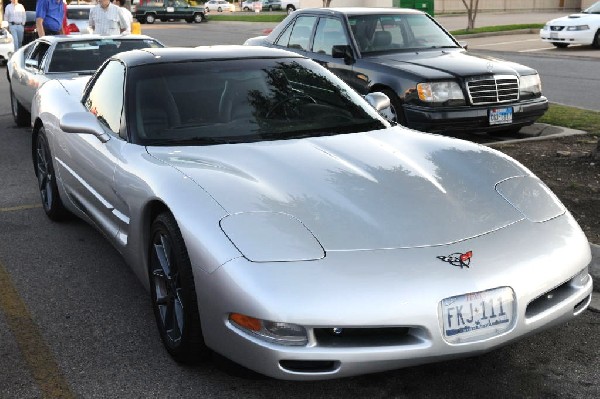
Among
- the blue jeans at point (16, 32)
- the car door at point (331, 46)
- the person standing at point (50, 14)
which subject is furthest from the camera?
the blue jeans at point (16, 32)

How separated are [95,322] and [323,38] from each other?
6.71m

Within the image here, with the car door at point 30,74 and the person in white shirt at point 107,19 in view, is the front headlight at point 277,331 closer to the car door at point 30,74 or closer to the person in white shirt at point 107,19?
the car door at point 30,74

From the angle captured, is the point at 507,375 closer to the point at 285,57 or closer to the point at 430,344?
the point at 430,344

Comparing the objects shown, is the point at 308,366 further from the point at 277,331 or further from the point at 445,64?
the point at 445,64

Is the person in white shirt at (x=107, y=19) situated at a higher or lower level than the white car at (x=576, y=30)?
higher

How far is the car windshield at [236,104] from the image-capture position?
4641 millimetres

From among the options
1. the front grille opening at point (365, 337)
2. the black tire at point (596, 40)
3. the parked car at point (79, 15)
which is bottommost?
the black tire at point (596, 40)

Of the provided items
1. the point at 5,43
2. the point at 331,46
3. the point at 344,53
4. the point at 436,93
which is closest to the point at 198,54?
the point at 436,93

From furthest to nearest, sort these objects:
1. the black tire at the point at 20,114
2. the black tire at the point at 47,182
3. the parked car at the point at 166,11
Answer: the parked car at the point at 166,11 → the black tire at the point at 20,114 → the black tire at the point at 47,182

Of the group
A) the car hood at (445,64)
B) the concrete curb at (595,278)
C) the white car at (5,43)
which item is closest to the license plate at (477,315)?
the concrete curb at (595,278)

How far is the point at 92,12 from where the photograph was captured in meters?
12.5

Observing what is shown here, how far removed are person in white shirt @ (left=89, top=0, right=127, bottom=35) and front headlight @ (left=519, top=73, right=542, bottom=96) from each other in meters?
6.30

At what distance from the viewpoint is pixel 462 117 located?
8.70 meters

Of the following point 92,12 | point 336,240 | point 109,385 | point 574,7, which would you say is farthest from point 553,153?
point 574,7
